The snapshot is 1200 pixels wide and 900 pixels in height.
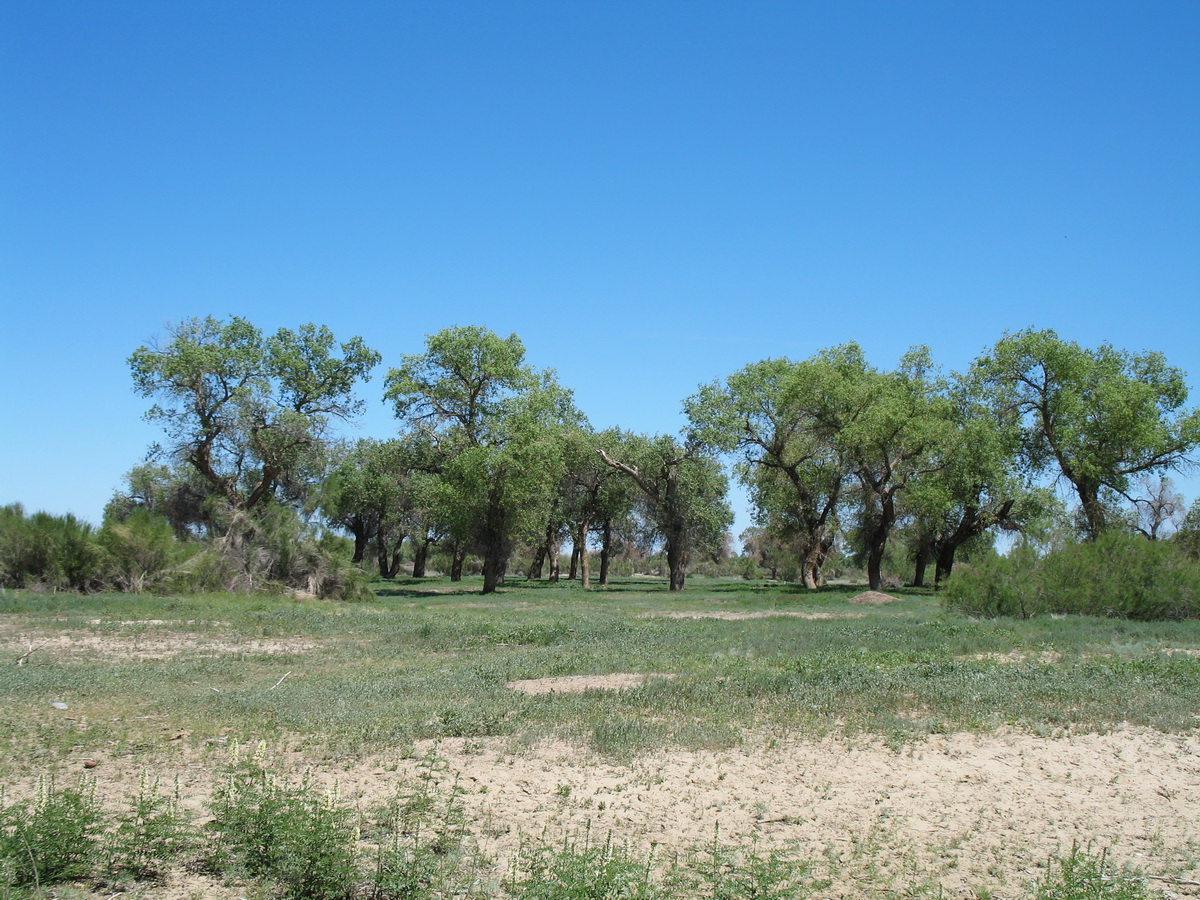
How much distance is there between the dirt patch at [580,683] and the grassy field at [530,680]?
0.54 feet

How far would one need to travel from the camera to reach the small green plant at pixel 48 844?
518 centimetres

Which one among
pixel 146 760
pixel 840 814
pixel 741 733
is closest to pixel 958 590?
pixel 741 733

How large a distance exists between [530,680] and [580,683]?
0.81 metres

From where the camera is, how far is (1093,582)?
22.1 meters

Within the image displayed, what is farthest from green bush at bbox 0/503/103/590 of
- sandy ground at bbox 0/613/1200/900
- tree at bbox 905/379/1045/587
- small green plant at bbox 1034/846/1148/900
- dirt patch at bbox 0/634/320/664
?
tree at bbox 905/379/1045/587

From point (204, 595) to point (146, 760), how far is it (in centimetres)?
Answer: 2000

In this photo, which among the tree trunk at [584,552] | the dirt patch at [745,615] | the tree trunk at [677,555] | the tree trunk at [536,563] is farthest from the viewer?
the tree trunk at [536,563]

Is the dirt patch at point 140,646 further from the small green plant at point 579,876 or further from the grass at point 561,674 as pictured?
the small green plant at point 579,876

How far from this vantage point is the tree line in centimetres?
3356

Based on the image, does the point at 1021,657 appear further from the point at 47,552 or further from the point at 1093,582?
the point at 47,552

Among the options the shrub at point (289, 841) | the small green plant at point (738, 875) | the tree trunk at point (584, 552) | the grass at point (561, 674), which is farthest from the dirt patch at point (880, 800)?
the tree trunk at point (584, 552)

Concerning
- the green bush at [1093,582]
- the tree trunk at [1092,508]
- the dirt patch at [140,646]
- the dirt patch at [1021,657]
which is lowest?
the dirt patch at [140,646]

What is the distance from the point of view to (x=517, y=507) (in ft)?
128

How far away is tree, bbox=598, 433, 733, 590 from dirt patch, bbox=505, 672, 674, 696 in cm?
3051
